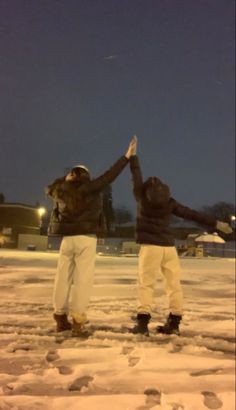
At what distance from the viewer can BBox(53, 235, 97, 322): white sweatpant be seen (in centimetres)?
102

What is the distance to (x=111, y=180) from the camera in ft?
2.98

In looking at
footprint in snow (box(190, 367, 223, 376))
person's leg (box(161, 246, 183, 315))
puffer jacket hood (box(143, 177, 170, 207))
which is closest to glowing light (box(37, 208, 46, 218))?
puffer jacket hood (box(143, 177, 170, 207))

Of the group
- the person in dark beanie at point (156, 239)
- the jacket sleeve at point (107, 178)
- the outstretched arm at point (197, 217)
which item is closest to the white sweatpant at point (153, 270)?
the person in dark beanie at point (156, 239)

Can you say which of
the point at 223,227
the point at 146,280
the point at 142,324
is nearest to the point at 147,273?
the point at 146,280

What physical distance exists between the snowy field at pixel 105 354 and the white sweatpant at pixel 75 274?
40 millimetres

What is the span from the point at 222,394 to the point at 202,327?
1.47ft

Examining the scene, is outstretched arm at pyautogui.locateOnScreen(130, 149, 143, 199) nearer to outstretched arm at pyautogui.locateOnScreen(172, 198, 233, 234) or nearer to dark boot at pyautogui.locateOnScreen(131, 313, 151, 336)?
outstretched arm at pyautogui.locateOnScreen(172, 198, 233, 234)

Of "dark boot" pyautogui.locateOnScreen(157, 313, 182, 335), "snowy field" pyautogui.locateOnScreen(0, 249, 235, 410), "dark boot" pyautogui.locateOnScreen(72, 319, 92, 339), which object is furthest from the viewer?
"dark boot" pyautogui.locateOnScreen(157, 313, 182, 335)

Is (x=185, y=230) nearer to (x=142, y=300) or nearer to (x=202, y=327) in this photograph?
(x=142, y=300)

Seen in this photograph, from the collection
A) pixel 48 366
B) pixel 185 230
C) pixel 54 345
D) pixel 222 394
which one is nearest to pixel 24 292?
pixel 54 345

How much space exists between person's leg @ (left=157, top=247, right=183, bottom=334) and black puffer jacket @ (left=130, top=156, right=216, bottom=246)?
0.05 metres

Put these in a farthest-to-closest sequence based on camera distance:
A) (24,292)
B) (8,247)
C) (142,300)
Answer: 1. (24,292)
2. (142,300)
3. (8,247)

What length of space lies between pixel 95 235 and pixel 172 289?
1.04 feet

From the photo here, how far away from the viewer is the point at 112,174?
916 millimetres
